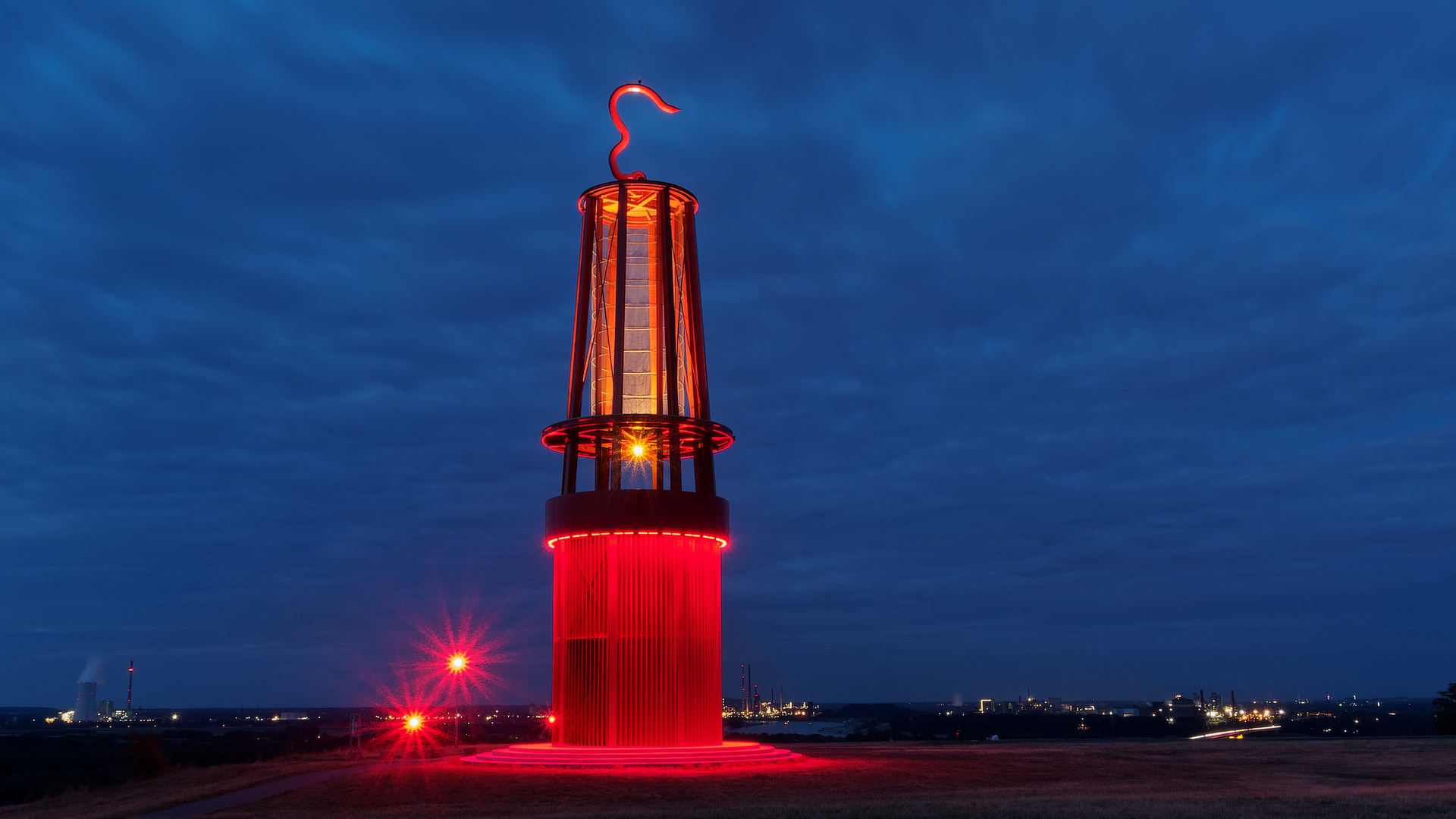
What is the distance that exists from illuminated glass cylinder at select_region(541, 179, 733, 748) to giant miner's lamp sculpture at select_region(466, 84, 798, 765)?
0.15ft

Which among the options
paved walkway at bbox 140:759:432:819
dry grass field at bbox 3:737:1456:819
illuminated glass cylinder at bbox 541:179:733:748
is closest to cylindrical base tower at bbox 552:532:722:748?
illuminated glass cylinder at bbox 541:179:733:748

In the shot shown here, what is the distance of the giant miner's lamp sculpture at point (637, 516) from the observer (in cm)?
3219

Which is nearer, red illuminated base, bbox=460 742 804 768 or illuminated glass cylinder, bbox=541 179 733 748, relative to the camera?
red illuminated base, bbox=460 742 804 768

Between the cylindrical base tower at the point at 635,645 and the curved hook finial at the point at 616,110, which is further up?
the curved hook finial at the point at 616,110

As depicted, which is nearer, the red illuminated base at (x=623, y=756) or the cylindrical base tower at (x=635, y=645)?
the red illuminated base at (x=623, y=756)

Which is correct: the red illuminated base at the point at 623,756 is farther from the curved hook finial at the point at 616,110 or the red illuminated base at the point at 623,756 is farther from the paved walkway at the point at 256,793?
the curved hook finial at the point at 616,110

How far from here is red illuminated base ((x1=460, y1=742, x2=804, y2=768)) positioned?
29859 millimetres

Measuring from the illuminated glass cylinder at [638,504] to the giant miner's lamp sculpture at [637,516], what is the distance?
0.05m

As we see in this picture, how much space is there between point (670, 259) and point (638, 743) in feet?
49.3

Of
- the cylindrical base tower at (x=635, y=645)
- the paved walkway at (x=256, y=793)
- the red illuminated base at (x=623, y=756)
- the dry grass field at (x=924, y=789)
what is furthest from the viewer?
the cylindrical base tower at (x=635, y=645)

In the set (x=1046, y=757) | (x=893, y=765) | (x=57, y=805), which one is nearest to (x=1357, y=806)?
(x=893, y=765)

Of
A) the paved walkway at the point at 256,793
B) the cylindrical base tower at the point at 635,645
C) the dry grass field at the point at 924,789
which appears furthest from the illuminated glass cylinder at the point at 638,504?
the paved walkway at the point at 256,793

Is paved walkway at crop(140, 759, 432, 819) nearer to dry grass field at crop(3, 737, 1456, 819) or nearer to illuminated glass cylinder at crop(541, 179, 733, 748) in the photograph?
dry grass field at crop(3, 737, 1456, 819)

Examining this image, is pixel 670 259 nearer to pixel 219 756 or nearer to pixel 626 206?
pixel 626 206
